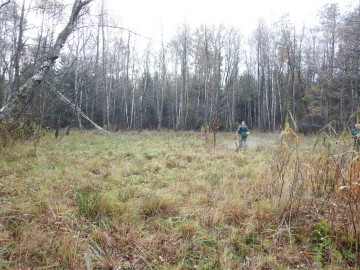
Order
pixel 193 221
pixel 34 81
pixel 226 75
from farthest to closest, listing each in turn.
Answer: pixel 226 75
pixel 34 81
pixel 193 221

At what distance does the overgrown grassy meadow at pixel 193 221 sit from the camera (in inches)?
83.2

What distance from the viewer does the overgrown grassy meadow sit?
2.11 m

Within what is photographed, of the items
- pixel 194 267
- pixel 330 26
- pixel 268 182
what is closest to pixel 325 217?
pixel 268 182

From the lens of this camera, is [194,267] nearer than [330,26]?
Yes

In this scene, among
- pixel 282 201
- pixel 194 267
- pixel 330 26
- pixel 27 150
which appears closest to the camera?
pixel 194 267

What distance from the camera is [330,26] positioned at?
19219 mm

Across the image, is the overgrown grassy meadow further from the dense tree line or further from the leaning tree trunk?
the dense tree line

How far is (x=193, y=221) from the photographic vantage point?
9.12 ft

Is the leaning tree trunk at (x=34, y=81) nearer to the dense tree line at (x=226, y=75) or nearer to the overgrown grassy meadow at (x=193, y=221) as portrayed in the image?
the overgrown grassy meadow at (x=193, y=221)

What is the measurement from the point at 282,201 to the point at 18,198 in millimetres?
3392

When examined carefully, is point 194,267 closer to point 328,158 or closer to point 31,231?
point 31,231

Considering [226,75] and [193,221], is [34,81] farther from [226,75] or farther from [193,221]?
[226,75]

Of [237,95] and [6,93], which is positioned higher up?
[237,95]

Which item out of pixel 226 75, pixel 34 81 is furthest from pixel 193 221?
pixel 226 75
